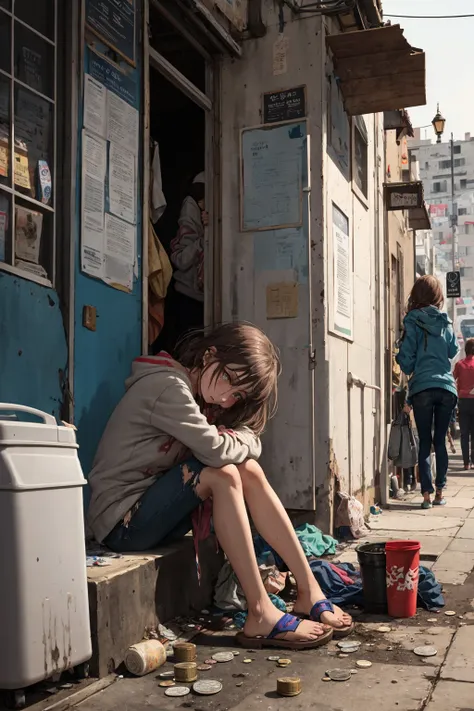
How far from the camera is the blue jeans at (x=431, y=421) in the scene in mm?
6910

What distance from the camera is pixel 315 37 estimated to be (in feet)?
17.9

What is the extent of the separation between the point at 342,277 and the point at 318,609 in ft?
10.5

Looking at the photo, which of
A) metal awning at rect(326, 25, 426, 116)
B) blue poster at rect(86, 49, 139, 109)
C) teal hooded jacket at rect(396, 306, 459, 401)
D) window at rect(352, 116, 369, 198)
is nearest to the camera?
blue poster at rect(86, 49, 139, 109)

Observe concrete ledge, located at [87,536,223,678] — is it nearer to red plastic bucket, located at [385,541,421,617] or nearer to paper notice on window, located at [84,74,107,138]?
red plastic bucket, located at [385,541,421,617]

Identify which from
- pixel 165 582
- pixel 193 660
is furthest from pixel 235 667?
Result: pixel 165 582

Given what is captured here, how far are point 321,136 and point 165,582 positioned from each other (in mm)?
3375

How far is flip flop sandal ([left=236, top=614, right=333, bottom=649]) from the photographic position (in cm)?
299

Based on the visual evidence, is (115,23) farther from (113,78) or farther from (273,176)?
(273,176)

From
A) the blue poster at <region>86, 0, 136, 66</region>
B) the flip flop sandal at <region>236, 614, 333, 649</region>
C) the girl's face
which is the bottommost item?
the flip flop sandal at <region>236, 614, 333, 649</region>

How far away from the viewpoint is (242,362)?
332 centimetres

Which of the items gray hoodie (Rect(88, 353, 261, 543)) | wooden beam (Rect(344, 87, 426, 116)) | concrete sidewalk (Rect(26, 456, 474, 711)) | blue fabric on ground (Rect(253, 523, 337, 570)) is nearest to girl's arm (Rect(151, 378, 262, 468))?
gray hoodie (Rect(88, 353, 261, 543))

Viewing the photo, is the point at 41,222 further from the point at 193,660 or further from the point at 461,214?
the point at 461,214

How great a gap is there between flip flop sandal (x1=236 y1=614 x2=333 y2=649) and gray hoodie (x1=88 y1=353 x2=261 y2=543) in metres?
0.65

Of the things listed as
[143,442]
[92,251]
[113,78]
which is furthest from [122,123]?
[143,442]
